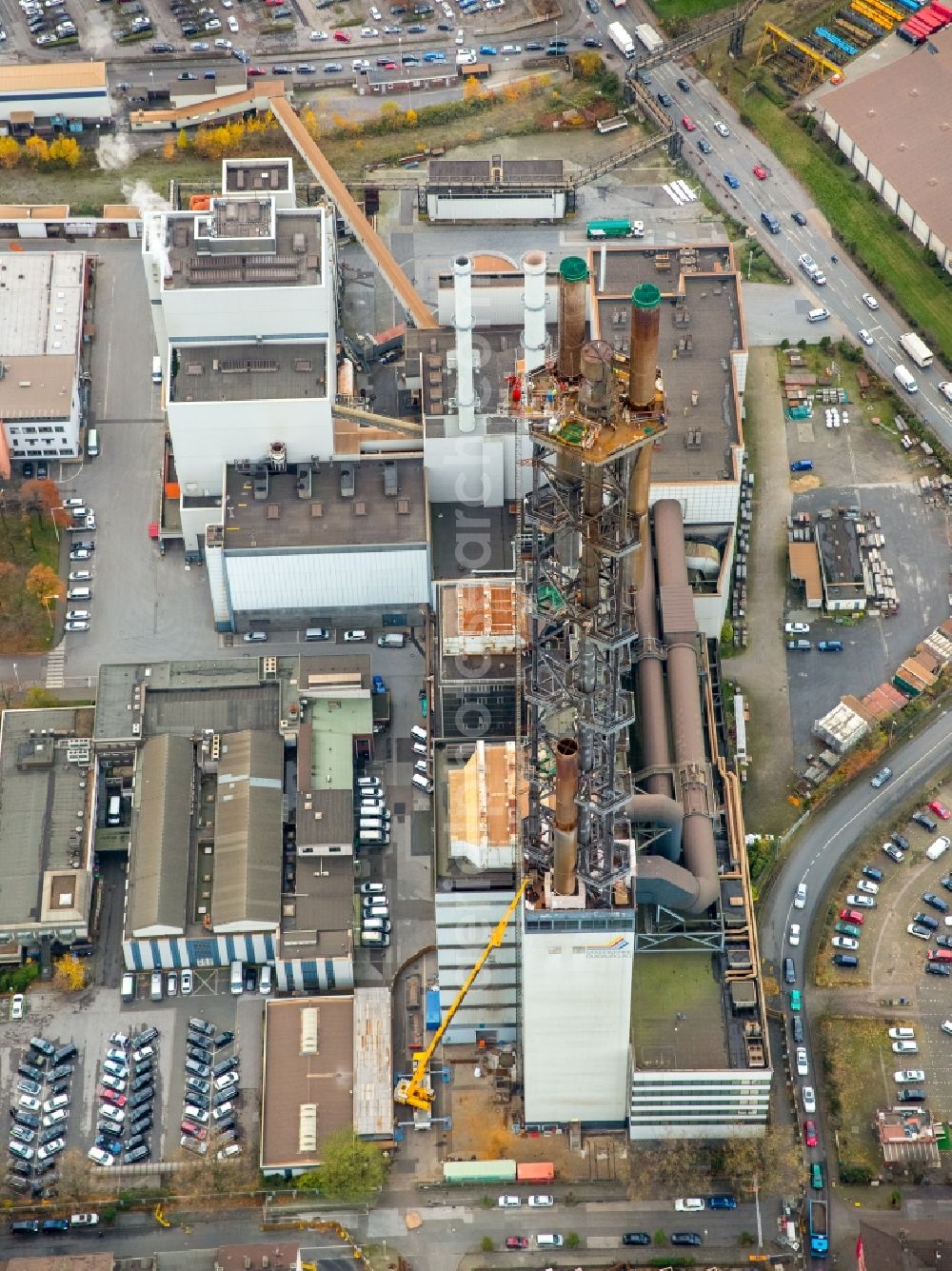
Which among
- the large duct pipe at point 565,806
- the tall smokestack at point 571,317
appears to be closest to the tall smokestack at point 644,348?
the tall smokestack at point 571,317

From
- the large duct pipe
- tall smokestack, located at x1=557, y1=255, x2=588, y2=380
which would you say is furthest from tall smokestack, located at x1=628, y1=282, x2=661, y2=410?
the large duct pipe

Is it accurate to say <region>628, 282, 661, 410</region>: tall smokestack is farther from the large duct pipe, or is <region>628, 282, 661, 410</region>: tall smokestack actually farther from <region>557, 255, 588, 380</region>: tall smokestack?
the large duct pipe

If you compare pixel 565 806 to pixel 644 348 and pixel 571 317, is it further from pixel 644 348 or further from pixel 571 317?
pixel 571 317

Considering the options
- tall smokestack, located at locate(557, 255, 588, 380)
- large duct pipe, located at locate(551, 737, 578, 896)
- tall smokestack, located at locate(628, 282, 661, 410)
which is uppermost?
tall smokestack, located at locate(557, 255, 588, 380)

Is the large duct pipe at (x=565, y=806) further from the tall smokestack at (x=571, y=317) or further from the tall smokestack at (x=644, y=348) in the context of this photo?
the tall smokestack at (x=571, y=317)

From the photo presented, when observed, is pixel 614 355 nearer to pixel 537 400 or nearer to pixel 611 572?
pixel 537 400
